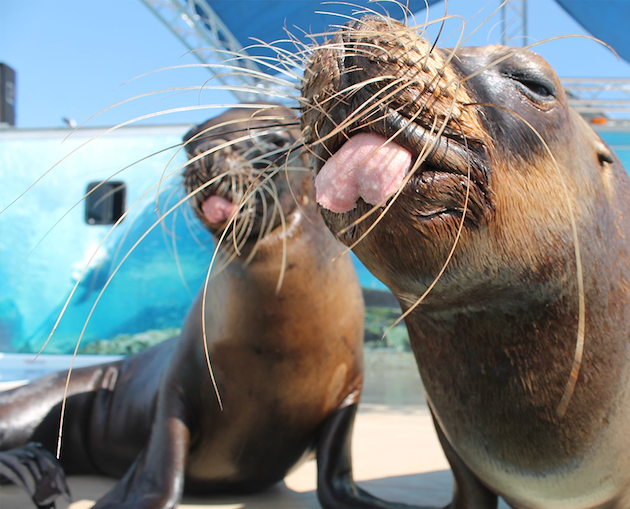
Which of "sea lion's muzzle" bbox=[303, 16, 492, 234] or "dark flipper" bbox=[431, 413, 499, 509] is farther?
"dark flipper" bbox=[431, 413, 499, 509]

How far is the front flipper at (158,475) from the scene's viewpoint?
6.75ft

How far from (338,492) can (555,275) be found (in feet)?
4.37

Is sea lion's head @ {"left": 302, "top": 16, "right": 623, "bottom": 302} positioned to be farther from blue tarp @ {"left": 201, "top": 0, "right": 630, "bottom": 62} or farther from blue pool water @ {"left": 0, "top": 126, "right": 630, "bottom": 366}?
blue tarp @ {"left": 201, "top": 0, "right": 630, "bottom": 62}

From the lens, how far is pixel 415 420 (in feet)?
16.3

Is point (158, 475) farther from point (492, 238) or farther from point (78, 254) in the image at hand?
point (78, 254)

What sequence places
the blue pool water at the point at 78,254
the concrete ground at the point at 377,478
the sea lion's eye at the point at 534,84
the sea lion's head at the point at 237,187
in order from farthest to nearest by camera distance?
the blue pool water at the point at 78,254 → the concrete ground at the point at 377,478 → the sea lion's head at the point at 237,187 → the sea lion's eye at the point at 534,84

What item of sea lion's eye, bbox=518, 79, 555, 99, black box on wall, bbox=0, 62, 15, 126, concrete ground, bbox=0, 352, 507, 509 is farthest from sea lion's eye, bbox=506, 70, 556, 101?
black box on wall, bbox=0, 62, 15, 126

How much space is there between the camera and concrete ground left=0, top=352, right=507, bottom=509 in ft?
8.18

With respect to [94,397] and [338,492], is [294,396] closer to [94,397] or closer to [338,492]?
[338,492]

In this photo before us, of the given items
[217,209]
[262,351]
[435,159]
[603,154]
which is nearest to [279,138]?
[217,209]

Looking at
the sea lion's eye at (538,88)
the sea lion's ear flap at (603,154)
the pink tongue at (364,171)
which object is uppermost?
the sea lion's eye at (538,88)

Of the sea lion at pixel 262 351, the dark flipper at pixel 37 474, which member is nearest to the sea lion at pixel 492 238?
the sea lion at pixel 262 351

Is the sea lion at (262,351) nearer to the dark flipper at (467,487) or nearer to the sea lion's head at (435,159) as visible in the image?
the dark flipper at (467,487)

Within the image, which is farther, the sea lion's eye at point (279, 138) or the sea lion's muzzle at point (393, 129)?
the sea lion's eye at point (279, 138)
